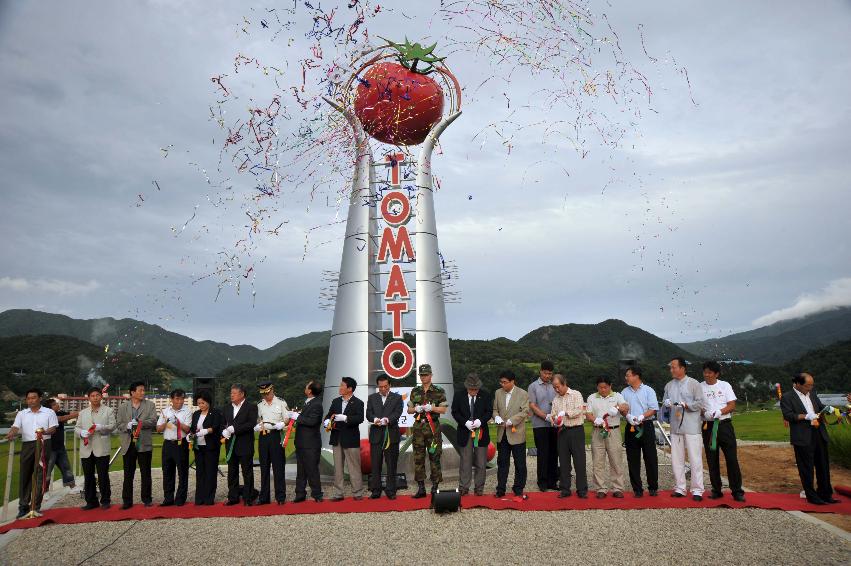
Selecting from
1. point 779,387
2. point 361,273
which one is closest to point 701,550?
point 779,387

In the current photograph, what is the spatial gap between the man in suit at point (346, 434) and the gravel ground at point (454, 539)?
1302 millimetres

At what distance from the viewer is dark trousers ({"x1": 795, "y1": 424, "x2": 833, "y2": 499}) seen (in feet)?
28.9

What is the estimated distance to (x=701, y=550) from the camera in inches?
260

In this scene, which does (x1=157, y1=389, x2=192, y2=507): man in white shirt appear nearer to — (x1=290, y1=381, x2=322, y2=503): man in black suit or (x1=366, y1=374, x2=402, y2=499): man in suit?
(x1=290, y1=381, x2=322, y2=503): man in black suit

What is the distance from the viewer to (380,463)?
10078 millimetres

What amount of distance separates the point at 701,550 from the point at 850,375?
2863 inches

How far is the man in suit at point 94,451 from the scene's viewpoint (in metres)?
10.1

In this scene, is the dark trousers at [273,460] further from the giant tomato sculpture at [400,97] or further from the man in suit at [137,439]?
the giant tomato sculpture at [400,97]

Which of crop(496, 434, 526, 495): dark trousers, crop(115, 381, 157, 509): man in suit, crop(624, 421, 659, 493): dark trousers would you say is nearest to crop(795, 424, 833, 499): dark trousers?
crop(624, 421, 659, 493): dark trousers

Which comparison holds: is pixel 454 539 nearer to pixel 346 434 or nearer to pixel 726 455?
pixel 346 434

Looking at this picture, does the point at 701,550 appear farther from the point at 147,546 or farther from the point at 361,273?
the point at 361,273

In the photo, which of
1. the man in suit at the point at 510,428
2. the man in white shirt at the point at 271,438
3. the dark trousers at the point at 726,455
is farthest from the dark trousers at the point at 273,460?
the dark trousers at the point at 726,455

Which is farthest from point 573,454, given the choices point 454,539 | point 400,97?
point 400,97

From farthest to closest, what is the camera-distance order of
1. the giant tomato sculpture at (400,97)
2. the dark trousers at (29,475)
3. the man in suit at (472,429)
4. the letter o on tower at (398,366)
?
the letter o on tower at (398,366) < the giant tomato sculpture at (400,97) < the man in suit at (472,429) < the dark trousers at (29,475)
